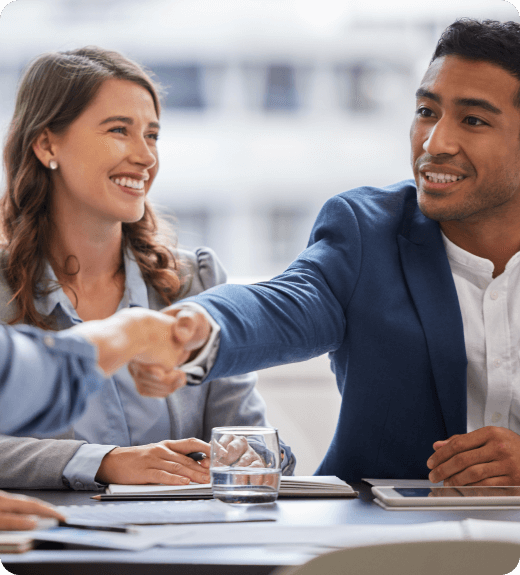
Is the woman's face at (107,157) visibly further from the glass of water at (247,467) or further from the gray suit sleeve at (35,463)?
the glass of water at (247,467)

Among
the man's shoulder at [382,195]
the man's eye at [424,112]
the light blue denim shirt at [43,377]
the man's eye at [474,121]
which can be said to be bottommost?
the light blue denim shirt at [43,377]

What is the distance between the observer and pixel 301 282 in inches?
51.5

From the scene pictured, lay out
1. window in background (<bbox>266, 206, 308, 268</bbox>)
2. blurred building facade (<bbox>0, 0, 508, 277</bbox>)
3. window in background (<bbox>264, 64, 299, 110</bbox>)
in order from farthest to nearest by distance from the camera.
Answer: window in background (<bbox>266, 206, 308, 268</bbox>), window in background (<bbox>264, 64, 299, 110</bbox>), blurred building facade (<bbox>0, 0, 508, 277</bbox>)

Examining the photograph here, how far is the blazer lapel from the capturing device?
4.26 feet

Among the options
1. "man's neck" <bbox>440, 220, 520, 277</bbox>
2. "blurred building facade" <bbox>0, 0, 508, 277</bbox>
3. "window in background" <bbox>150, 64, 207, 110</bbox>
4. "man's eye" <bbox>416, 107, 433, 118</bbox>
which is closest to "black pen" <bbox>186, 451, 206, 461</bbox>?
"man's neck" <bbox>440, 220, 520, 277</bbox>

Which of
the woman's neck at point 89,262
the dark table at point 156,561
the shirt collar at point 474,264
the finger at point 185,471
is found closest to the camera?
the dark table at point 156,561

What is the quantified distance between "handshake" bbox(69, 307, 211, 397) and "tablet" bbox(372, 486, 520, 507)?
1.10 feet

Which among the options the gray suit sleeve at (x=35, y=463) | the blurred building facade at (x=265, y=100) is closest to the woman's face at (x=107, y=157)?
the gray suit sleeve at (x=35, y=463)

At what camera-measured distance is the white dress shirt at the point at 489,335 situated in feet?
4.41

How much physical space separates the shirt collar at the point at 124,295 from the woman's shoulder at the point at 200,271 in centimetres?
11

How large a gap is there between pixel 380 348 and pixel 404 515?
517 millimetres

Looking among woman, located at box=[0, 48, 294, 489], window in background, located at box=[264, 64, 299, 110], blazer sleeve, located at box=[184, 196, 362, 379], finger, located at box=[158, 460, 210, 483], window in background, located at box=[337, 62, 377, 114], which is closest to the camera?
blazer sleeve, located at box=[184, 196, 362, 379]

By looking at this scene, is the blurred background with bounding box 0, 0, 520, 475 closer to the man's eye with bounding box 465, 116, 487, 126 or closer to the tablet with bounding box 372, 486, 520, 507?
the man's eye with bounding box 465, 116, 487, 126

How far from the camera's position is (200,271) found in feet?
5.74
